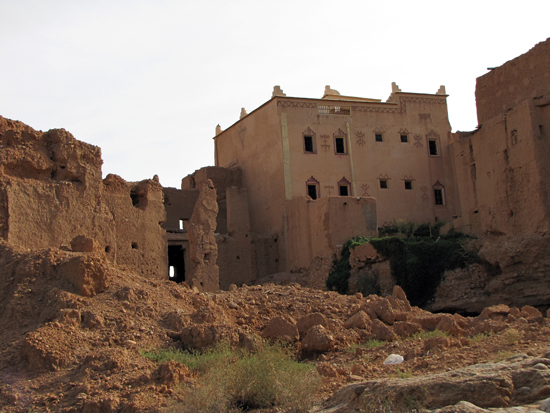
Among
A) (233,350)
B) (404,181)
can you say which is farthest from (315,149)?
(233,350)

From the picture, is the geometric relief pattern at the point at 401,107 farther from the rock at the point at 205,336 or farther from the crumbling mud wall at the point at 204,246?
the rock at the point at 205,336

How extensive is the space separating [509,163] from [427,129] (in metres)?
11.1

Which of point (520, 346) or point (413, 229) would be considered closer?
point (520, 346)

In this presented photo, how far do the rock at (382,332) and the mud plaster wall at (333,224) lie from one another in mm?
11635

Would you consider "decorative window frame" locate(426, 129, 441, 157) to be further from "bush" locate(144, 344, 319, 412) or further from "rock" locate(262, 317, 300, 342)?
"bush" locate(144, 344, 319, 412)

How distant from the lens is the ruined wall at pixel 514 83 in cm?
1942

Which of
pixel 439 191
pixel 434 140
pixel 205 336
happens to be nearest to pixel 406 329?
pixel 205 336

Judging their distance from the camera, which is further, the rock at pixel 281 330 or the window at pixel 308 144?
the window at pixel 308 144

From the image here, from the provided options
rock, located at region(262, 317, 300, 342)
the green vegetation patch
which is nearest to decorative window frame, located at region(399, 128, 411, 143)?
the green vegetation patch

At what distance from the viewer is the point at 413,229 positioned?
84.1ft

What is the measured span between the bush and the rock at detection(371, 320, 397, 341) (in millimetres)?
2296

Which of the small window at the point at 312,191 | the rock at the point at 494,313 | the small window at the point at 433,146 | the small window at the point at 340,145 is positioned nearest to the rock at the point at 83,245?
the rock at the point at 494,313

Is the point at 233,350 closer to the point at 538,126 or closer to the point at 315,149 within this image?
the point at 538,126

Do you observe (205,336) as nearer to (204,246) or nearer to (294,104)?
(204,246)
